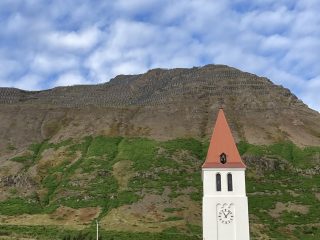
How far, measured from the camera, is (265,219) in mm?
98812

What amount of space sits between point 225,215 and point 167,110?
99.0m

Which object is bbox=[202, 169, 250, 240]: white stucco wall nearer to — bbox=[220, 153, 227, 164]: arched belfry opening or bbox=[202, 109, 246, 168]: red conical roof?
bbox=[202, 109, 246, 168]: red conical roof

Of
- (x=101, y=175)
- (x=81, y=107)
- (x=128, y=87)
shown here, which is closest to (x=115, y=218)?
(x=101, y=175)

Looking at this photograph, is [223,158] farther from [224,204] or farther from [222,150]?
[224,204]

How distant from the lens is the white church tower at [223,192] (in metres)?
54.6

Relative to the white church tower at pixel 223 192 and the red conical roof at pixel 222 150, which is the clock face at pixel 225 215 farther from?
the red conical roof at pixel 222 150

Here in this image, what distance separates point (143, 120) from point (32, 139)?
30492 millimetres

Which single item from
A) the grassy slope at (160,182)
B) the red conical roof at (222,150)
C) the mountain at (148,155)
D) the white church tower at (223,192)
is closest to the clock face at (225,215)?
the white church tower at (223,192)

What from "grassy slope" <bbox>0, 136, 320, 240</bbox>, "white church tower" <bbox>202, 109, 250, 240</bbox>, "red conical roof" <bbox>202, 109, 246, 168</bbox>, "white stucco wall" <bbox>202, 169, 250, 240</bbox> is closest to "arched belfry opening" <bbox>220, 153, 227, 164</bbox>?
"white church tower" <bbox>202, 109, 250, 240</bbox>

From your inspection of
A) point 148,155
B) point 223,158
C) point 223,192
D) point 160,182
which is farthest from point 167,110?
point 223,192

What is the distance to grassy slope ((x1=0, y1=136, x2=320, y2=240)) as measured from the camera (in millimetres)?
93938

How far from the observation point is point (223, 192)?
56.2m

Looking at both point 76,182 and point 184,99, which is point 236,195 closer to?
point 76,182

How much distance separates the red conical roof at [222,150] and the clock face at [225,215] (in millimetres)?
4758
